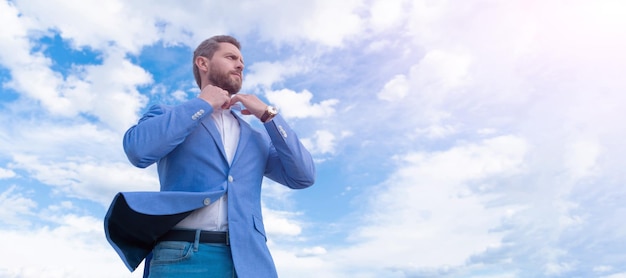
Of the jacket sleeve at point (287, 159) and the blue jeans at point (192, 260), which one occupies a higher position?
the jacket sleeve at point (287, 159)

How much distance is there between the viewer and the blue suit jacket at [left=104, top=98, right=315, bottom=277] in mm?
4043

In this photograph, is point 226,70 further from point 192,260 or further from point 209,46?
point 192,260


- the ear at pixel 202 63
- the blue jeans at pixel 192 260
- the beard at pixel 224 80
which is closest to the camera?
the blue jeans at pixel 192 260

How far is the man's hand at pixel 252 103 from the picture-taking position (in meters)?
4.62

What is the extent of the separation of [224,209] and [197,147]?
22.7 inches

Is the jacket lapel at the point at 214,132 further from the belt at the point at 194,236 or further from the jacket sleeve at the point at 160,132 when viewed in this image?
the belt at the point at 194,236

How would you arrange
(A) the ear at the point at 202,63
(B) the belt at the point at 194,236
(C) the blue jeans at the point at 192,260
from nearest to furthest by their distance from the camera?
Result: 1. (C) the blue jeans at the point at 192,260
2. (B) the belt at the point at 194,236
3. (A) the ear at the point at 202,63

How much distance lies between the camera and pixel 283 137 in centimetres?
462

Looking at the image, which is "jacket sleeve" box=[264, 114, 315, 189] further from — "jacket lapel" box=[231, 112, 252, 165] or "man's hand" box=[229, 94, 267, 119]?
"jacket lapel" box=[231, 112, 252, 165]

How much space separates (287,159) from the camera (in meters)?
4.71

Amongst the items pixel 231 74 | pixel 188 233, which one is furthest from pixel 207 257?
pixel 231 74

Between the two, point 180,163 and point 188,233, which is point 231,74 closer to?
point 180,163

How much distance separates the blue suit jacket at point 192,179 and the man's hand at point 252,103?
0.47 feet

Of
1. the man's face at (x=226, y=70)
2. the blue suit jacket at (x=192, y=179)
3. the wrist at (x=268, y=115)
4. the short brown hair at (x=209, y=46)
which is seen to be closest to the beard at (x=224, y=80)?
the man's face at (x=226, y=70)
